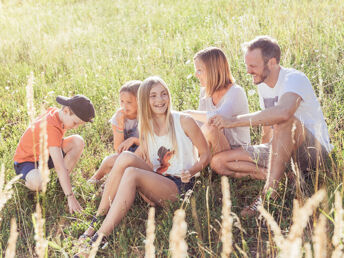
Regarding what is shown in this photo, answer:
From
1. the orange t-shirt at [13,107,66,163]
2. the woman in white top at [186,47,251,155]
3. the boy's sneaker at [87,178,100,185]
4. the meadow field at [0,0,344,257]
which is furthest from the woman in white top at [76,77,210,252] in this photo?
the orange t-shirt at [13,107,66,163]

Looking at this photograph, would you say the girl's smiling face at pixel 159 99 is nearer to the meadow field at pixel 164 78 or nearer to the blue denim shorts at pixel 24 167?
the meadow field at pixel 164 78

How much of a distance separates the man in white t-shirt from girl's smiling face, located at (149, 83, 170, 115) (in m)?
0.47

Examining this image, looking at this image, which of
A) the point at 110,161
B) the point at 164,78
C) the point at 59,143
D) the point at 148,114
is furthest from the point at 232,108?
the point at 164,78

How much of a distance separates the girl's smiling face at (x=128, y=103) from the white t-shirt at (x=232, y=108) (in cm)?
74

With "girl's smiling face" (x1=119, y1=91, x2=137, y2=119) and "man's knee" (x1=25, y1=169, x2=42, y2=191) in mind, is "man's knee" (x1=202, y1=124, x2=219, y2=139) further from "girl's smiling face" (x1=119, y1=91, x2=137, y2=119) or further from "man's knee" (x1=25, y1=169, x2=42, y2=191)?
"man's knee" (x1=25, y1=169, x2=42, y2=191)

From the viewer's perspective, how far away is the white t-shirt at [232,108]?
4109mm

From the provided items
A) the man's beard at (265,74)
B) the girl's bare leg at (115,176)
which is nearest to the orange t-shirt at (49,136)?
the girl's bare leg at (115,176)

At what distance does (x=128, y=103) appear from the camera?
14.9ft

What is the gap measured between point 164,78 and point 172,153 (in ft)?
7.28

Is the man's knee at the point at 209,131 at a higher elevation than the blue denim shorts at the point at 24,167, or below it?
higher

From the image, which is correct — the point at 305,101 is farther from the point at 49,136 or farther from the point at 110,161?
the point at 49,136

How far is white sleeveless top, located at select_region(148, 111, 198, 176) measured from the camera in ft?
12.8

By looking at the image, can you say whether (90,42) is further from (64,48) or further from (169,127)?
(169,127)

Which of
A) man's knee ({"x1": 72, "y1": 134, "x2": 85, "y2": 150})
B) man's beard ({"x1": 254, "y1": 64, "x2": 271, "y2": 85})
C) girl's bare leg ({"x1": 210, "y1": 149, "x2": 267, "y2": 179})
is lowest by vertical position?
girl's bare leg ({"x1": 210, "y1": 149, "x2": 267, "y2": 179})
